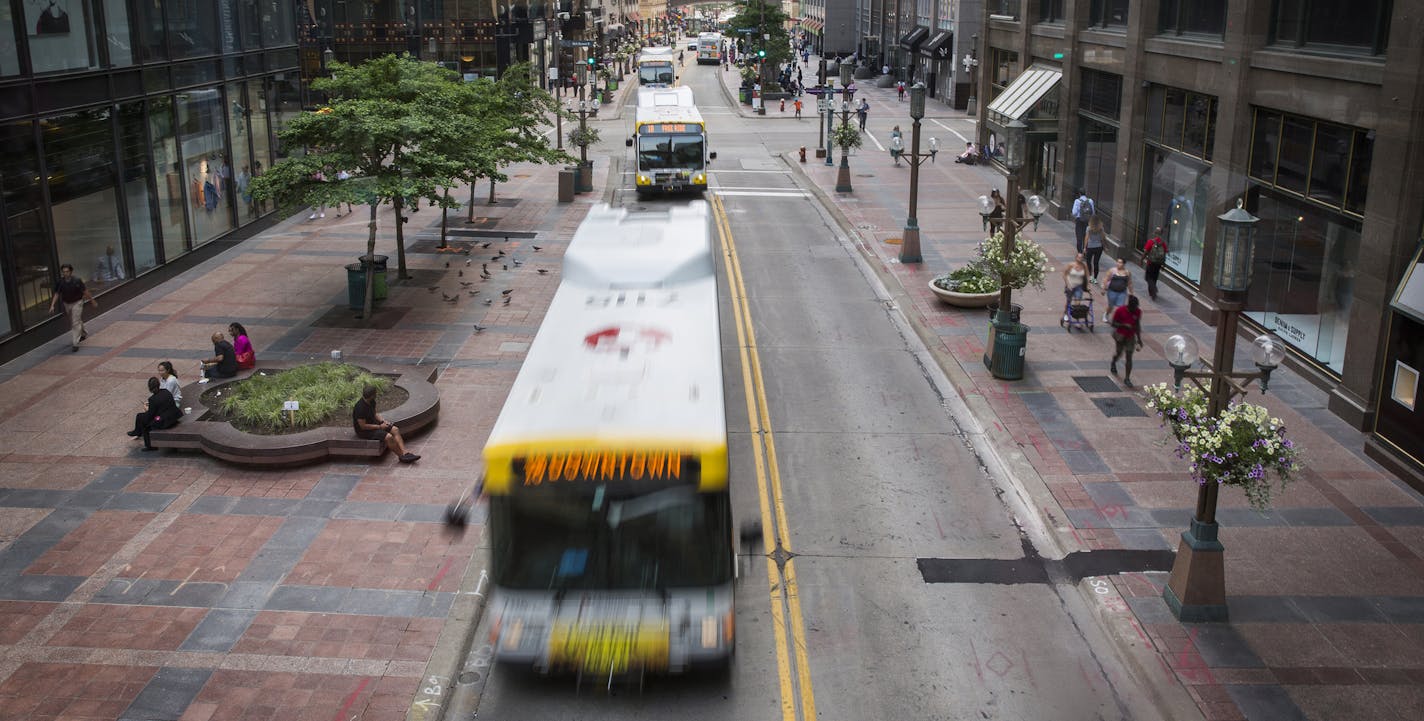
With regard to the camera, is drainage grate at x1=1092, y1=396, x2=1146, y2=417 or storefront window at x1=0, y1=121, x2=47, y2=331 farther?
storefront window at x1=0, y1=121, x2=47, y2=331

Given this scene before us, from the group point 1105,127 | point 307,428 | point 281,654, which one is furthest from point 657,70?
point 281,654

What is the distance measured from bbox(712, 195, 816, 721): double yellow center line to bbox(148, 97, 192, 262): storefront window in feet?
51.6

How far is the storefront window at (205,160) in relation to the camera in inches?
1188

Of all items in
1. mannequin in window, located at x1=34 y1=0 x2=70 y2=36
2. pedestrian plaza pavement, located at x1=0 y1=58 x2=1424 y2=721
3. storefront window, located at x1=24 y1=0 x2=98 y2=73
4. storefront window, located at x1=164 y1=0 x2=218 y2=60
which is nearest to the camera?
pedestrian plaza pavement, located at x1=0 y1=58 x2=1424 y2=721

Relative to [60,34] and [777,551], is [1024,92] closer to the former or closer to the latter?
[60,34]

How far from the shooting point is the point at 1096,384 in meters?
20.8

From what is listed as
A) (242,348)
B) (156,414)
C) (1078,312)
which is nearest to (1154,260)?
(1078,312)

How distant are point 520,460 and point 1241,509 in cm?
1079

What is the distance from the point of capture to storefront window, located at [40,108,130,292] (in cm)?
2394

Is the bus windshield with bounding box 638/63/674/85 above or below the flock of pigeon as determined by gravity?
above

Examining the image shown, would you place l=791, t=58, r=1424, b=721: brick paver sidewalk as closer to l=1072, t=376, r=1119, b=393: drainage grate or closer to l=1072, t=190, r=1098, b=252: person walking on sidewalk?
l=1072, t=376, r=1119, b=393: drainage grate

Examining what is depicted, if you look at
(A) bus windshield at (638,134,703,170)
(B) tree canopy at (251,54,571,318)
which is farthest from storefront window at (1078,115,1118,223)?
(B) tree canopy at (251,54,571,318)

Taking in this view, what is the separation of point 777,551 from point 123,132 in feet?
68.2

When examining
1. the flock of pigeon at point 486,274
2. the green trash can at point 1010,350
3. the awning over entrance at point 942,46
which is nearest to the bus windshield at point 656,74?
the awning over entrance at point 942,46
